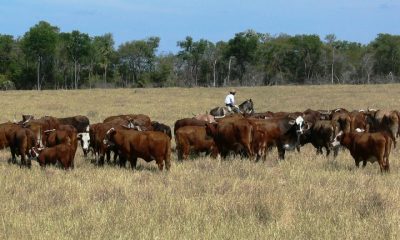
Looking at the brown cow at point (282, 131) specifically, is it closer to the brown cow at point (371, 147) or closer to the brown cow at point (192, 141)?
the brown cow at point (192, 141)

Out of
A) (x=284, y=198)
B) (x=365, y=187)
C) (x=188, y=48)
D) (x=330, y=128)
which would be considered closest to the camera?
(x=284, y=198)

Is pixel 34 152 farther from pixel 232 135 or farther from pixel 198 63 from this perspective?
pixel 198 63

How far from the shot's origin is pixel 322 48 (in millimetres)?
89250

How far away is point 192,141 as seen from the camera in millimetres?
15445

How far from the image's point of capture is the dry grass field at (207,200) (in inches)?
298

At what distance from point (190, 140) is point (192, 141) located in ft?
0.23

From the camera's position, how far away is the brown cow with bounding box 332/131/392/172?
12477 millimetres

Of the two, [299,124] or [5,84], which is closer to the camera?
[299,124]

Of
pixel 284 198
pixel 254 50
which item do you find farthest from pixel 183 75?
pixel 284 198

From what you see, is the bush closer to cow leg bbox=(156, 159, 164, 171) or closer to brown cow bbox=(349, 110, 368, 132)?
brown cow bbox=(349, 110, 368, 132)

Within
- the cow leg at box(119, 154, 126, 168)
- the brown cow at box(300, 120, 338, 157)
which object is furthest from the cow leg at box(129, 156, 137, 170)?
the brown cow at box(300, 120, 338, 157)

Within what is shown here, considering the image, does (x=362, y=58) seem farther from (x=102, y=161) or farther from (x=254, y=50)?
(x=102, y=161)

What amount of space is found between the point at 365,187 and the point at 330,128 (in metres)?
5.51

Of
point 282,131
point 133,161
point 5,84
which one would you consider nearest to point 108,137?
point 133,161
